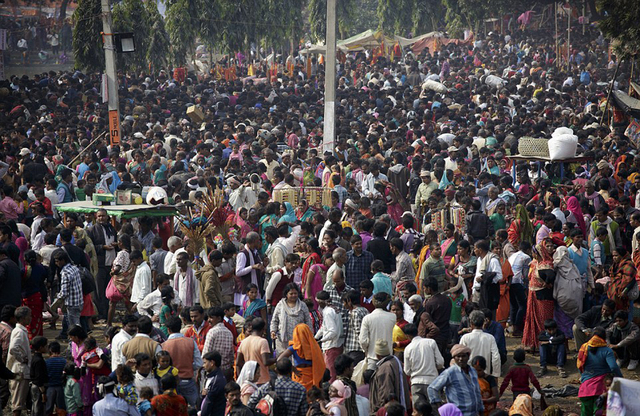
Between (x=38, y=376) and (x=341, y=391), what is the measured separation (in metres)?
3.06

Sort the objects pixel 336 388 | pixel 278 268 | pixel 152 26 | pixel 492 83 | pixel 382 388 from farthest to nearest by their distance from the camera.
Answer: pixel 152 26 < pixel 492 83 < pixel 278 268 < pixel 382 388 < pixel 336 388

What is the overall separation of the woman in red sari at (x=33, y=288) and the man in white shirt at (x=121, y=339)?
298 cm

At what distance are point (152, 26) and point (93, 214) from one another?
2143 centimetres

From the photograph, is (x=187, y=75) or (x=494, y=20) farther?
(x=494, y=20)

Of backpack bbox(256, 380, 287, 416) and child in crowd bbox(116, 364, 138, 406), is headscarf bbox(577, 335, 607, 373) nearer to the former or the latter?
backpack bbox(256, 380, 287, 416)

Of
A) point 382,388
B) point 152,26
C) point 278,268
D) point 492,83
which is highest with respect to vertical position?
point 152,26

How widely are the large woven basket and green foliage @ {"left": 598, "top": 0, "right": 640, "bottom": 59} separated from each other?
5220 mm

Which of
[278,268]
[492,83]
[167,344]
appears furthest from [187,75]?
[167,344]

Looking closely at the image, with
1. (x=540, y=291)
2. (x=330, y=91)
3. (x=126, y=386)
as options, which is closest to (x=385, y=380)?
(x=126, y=386)

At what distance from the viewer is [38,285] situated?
12.2 metres

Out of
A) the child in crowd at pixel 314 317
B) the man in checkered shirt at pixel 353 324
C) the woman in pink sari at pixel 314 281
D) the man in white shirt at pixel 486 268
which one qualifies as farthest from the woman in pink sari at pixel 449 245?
the man in checkered shirt at pixel 353 324

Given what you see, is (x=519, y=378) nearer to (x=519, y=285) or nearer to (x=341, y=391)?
(x=341, y=391)

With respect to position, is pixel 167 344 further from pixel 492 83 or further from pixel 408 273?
pixel 492 83

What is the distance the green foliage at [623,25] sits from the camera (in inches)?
793
